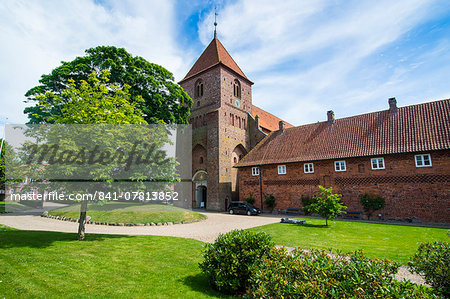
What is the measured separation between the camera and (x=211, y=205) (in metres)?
29.2

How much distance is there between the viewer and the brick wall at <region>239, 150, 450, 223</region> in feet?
55.9

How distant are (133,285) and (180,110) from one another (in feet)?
76.6

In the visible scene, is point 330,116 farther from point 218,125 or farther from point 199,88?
point 199,88

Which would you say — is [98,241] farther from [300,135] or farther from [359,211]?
[300,135]

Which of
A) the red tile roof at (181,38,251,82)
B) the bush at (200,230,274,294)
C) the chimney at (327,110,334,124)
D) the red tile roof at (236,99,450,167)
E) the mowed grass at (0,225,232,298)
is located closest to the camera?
the mowed grass at (0,225,232,298)

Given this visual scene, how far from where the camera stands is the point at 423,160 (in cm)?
1780

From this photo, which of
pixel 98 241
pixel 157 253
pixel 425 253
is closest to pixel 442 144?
pixel 425 253

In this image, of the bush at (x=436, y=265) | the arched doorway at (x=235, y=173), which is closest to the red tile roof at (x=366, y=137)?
the arched doorway at (x=235, y=173)

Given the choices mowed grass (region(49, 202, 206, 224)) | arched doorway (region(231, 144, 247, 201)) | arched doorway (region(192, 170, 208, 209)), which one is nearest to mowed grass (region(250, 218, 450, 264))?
mowed grass (region(49, 202, 206, 224))

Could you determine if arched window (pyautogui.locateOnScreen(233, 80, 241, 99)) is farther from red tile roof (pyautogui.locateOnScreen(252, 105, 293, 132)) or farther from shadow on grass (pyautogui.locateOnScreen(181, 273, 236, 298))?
shadow on grass (pyautogui.locateOnScreen(181, 273, 236, 298))

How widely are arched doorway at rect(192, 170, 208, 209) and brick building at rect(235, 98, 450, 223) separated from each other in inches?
258

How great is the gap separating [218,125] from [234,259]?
2546 cm

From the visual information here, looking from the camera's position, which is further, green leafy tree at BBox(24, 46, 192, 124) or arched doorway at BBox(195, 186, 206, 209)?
arched doorway at BBox(195, 186, 206, 209)

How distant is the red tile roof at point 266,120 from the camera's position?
3756cm
